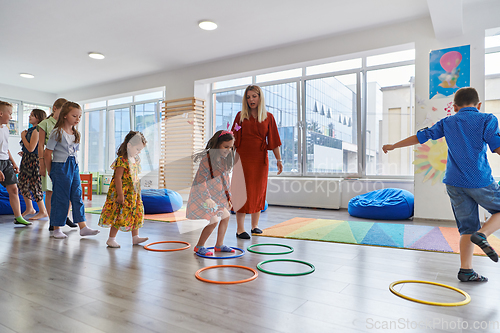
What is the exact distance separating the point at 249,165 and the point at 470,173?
168 centimetres

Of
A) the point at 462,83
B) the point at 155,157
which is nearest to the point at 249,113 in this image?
the point at 462,83

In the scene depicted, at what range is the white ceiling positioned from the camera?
397 cm

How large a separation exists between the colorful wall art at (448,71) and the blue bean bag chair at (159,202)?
370 cm

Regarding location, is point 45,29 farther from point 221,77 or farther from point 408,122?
point 408,122

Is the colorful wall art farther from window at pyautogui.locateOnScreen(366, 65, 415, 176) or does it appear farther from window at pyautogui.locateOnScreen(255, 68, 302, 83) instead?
window at pyautogui.locateOnScreen(255, 68, 302, 83)

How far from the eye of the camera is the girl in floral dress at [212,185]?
2193mm

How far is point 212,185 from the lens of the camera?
7.34ft

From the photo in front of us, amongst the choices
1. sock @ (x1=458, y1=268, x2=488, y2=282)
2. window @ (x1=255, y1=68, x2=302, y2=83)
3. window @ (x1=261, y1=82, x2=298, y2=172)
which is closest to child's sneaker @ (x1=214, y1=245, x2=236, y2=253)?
sock @ (x1=458, y1=268, x2=488, y2=282)

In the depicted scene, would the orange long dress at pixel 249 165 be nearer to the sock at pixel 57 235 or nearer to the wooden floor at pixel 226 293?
the wooden floor at pixel 226 293

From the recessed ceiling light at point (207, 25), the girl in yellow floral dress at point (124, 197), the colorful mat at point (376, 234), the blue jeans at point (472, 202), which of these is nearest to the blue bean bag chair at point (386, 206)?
the colorful mat at point (376, 234)

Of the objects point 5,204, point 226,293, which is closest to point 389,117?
point 226,293

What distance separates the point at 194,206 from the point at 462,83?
362cm

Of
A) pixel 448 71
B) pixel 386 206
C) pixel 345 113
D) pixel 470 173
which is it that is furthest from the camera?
pixel 345 113

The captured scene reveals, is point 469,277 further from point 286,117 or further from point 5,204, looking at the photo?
point 5,204
